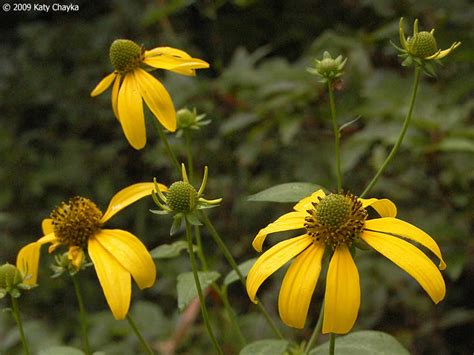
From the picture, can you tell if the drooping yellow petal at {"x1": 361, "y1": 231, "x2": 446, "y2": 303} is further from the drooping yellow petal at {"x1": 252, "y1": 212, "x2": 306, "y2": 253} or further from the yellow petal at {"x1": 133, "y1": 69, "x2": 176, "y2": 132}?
the yellow petal at {"x1": 133, "y1": 69, "x2": 176, "y2": 132}

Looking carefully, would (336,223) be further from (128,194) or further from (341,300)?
(128,194)

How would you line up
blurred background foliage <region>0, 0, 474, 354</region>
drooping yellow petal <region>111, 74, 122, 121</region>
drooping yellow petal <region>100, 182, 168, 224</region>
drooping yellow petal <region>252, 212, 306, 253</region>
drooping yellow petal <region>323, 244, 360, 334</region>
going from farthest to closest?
blurred background foliage <region>0, 0, 474, 354</region>, drooping yellow petal <region>111, 74, 122, 121</region>, drooping yellow petal <region>100, 182, 168, 224</region>, drooping yellow petal <region>252, 212, 306, 253</region>, drooping yellow petal <region>323, 244, 360, 334</region>

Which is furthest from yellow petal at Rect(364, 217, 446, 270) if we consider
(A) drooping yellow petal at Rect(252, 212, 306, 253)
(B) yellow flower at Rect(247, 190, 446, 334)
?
(A) drooping yellow petal at Rect(252, 212, 306, 253)

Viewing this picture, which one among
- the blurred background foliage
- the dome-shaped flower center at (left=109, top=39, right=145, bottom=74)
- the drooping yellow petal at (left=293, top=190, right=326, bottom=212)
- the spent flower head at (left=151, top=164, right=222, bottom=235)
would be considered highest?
the dome-shaped flower center at (left=109, top=39, right=145, bottom=74)

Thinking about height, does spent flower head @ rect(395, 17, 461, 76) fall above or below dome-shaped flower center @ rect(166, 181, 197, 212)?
above

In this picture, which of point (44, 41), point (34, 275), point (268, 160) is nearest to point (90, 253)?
point (34, 275)

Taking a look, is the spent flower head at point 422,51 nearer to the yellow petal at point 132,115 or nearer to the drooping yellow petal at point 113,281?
the yellow petal at point 132,115

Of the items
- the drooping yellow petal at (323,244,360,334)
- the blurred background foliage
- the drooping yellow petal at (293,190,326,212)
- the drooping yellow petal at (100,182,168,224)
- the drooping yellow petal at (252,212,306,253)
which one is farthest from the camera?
the blurred background foliage

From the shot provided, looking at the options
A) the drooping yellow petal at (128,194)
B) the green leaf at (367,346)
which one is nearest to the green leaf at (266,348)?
the green leaf at (367,346)
